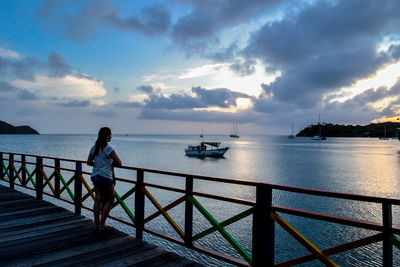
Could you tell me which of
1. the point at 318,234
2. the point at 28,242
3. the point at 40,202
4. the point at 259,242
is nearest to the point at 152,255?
Result: the point at 259,242

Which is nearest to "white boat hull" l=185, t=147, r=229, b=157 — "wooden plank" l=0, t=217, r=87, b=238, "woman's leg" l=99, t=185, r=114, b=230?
"wooden plank" l=0, t=217, r=87, b=238

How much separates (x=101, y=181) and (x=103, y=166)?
0.28 meters

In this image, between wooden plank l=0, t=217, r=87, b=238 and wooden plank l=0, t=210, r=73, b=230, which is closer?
wooden plank l=0, t=217, r=87, b=238

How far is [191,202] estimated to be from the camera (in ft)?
13.3

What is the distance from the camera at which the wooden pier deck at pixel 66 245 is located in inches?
148

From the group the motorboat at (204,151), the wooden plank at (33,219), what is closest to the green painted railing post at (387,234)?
the wooden plank at (33,219)

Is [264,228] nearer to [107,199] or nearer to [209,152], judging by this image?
[107,199]

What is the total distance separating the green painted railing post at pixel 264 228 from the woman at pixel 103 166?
8.03 ft

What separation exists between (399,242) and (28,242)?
17.2ft

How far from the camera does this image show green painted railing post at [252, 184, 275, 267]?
3182 millimetres

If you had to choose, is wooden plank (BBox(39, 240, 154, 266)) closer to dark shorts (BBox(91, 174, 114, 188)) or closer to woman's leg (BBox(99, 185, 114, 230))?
woman's leg (BBox(99, 185, 114, 230))

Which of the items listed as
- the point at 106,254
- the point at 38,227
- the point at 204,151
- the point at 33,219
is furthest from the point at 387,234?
the point at 204,151

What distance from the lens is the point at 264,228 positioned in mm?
3205

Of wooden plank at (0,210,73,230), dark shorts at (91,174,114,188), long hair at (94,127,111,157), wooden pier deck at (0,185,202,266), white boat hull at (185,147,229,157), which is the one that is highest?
long hair at (94,127,111,157)
